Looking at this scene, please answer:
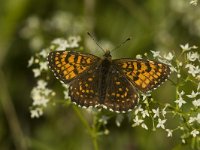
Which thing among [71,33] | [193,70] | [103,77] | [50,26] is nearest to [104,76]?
[103,77]

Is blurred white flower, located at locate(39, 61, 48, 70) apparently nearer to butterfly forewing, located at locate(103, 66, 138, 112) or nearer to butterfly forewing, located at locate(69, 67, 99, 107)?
butterfly forewing, located at locate(69, 67, 99, 107)

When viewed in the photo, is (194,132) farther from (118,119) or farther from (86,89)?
(86,89)

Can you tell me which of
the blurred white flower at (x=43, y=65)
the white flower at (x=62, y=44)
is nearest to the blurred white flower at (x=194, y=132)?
the white flower at (x=62, y=44)

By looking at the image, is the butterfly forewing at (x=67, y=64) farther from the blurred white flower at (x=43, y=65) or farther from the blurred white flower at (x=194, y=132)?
the blurred white flower at (x=194, y=132)

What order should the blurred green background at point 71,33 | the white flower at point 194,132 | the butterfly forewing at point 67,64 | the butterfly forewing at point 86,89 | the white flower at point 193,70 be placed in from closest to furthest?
the white flower at point 194,132
the butterfly forewing at point 86,89
the white flower at point 193,70
the butterfly forewing at point 67,64
the blurred green background at point 71,33

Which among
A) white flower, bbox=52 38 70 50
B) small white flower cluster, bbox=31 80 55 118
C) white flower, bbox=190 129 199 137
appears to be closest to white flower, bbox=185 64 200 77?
white flower, bbox=190 129 199 137

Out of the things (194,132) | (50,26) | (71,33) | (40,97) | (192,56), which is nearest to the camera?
(194,132)
